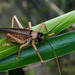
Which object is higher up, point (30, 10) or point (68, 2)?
point (30, 10)

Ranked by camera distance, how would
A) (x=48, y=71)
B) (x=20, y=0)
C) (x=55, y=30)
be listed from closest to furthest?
(x=55, y=30), (x=48, y=71), (x=20, y=0)

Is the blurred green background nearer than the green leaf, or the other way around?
the green leaf

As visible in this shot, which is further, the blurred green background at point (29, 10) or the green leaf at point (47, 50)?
the blurred green background at point (29, 10)

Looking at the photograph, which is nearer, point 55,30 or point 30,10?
point 55,30

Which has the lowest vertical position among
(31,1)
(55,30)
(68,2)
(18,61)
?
(68,2)

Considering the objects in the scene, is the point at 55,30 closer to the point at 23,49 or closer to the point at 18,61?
the point at 23,49

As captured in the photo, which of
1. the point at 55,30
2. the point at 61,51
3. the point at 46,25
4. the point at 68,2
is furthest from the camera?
the point at 68,2

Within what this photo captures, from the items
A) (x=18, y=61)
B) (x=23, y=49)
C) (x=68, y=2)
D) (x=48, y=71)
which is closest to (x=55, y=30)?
(x=23, y=49)

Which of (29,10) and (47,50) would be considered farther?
(29,10)

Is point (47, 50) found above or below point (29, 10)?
below
